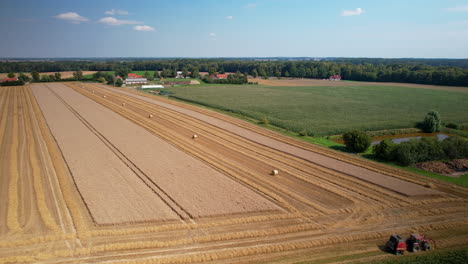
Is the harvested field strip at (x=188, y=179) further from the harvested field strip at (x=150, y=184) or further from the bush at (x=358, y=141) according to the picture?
the bush at (x=358, y=141)

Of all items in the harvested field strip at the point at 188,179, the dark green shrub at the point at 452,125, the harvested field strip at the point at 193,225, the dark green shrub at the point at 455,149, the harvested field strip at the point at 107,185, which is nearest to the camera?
the harvested field strip at the point at 193,225

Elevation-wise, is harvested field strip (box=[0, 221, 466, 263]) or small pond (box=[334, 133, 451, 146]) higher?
small pond (box=[334, 133, 451, 146])

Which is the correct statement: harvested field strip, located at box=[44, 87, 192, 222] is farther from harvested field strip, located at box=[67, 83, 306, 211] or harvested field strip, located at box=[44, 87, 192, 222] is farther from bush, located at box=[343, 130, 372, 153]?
bush, located at box=[343, 130, 372, 153]

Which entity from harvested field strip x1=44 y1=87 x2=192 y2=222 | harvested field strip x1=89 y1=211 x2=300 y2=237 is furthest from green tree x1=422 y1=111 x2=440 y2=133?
harvested field strip x1=44 y1=87 x2=192 y2=222

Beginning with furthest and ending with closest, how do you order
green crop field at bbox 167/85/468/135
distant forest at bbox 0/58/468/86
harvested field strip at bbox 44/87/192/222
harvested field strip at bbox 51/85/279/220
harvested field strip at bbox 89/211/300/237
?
distant forest at bbox 0/58/468/86
green crop field at bbox 167/85/468/135
harvested field strip at bbox 51/85/279/220
harvested field strip at bbox 44/87/192/222
harvested field strip at bbox 89/211/300/237

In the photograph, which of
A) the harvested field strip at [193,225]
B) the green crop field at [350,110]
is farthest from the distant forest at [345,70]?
the harvested field strip at [193,225]

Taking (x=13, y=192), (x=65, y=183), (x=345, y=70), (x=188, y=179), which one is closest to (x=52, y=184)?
(x=65, y=183)

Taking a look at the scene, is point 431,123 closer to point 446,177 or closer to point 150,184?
point 446,177
